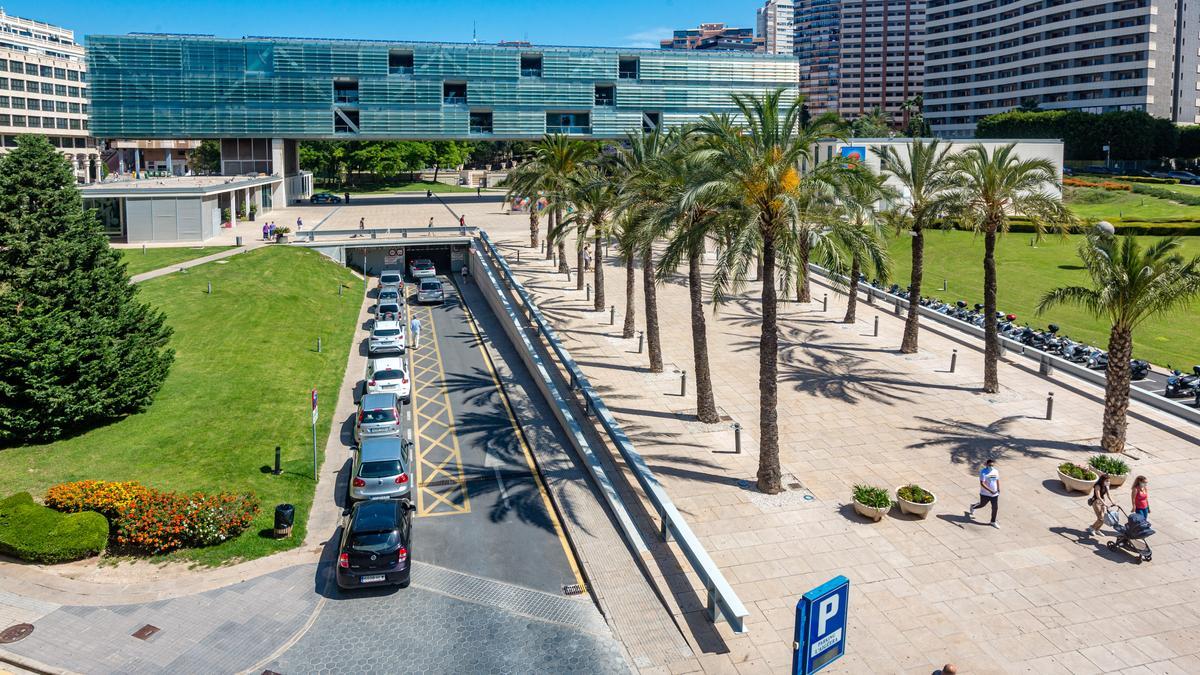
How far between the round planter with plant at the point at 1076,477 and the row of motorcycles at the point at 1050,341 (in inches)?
238

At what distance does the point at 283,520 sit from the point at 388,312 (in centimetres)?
2275

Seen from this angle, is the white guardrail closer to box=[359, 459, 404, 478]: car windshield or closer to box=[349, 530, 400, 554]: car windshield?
box=[359, 459, 404, 478]: car windshield

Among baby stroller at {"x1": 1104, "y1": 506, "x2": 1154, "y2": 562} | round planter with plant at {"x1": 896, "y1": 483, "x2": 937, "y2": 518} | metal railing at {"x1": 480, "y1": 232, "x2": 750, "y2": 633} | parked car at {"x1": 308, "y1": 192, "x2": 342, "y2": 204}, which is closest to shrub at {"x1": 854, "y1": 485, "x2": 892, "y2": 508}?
round planter with plant at {"x1": 896, "y1": 483, "x2": 937, "y2": 518}

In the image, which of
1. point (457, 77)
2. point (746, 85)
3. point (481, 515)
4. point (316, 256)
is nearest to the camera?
point (481, 515)

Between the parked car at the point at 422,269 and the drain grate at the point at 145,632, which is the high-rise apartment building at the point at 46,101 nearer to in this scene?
the parked car at the point at 422,269

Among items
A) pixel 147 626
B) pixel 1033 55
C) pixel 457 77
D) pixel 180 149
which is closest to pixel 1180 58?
pixel 1033 55

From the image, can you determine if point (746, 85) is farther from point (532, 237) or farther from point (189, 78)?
point (189, 78)

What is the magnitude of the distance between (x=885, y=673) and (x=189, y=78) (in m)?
90.1

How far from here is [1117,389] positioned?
840 inches

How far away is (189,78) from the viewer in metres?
84.4

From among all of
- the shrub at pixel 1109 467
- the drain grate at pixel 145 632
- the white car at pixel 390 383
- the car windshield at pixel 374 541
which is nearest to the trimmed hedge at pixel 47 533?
the drain grate at pixel 145 632

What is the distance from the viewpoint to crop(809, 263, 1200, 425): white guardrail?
24516 millimetres

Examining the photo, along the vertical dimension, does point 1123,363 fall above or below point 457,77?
below

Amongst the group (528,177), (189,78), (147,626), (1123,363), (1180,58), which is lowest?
(147,626)
